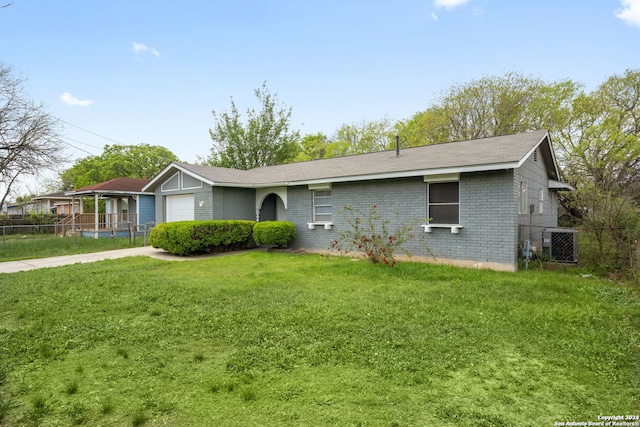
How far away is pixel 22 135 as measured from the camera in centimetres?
1474

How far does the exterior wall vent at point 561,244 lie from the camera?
8688 mm

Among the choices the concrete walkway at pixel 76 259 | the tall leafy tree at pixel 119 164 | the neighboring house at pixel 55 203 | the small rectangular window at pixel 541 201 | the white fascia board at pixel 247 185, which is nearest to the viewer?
the concrete walkway at pixel 76 259

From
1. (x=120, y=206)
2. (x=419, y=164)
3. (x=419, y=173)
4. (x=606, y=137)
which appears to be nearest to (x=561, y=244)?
(x=419, y=173)

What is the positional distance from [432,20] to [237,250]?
12633 millimetres

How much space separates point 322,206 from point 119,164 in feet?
112

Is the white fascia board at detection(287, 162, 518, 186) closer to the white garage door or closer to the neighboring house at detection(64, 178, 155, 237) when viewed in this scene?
the white garage door

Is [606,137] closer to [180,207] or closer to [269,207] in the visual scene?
[269,207]

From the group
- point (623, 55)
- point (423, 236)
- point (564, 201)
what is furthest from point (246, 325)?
point (623, 55)

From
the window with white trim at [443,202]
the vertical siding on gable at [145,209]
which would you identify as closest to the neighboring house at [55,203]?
the vertical siding on gable at [145,209]

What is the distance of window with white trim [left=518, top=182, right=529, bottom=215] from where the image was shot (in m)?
9.18

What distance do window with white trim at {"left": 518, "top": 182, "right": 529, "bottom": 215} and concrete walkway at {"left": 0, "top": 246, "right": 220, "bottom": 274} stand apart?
9.71 meters

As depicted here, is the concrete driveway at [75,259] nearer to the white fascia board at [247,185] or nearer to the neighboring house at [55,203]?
the white fascia board at [247,185]

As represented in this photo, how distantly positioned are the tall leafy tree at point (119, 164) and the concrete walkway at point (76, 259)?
28277 millimetres

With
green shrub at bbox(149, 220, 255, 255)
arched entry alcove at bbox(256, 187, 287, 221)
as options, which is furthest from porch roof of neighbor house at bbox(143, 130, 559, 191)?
green shrub at bbox(149, 220, 255, 255)
